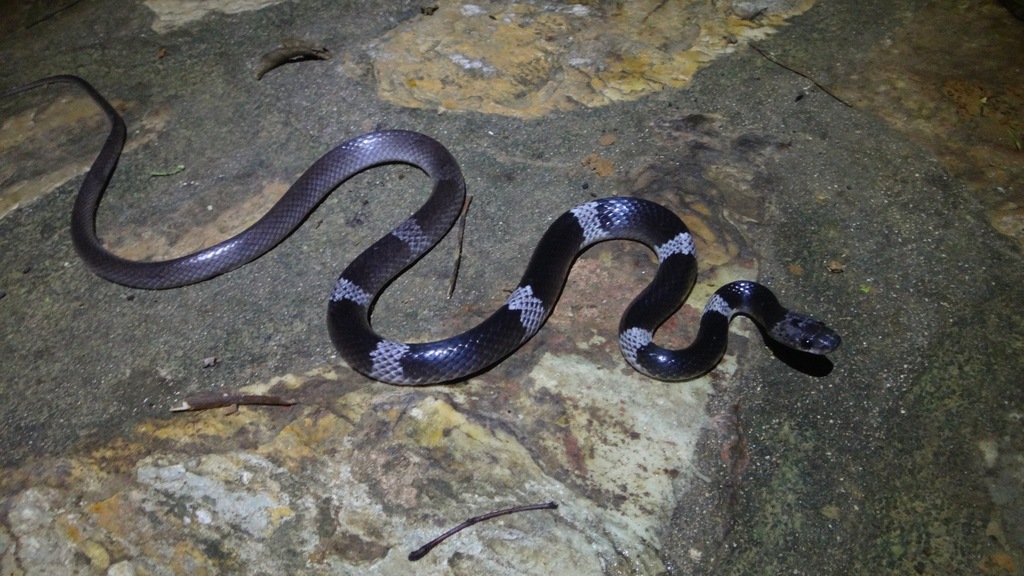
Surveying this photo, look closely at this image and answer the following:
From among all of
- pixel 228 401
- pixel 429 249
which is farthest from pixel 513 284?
pixel 228 401

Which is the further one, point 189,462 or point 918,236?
point 918,236

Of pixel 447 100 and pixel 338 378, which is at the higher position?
pixel 447 100

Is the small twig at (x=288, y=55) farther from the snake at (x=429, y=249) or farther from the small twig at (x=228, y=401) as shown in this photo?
the small twig at (x=228, y=401)

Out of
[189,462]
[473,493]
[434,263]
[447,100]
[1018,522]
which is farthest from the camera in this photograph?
[447,100]

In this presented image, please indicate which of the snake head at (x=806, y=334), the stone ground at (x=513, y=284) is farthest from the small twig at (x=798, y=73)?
the snake head at (x=806, y=334)

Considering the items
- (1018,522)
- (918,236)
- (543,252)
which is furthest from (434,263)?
(1018,522)

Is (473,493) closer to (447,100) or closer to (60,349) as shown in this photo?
(60,349)
